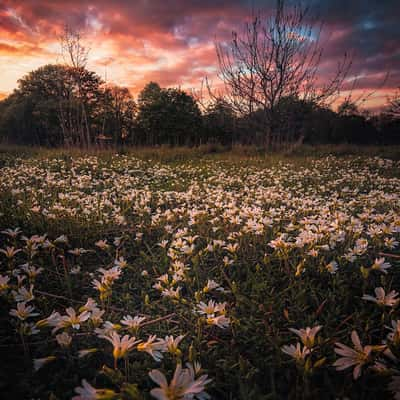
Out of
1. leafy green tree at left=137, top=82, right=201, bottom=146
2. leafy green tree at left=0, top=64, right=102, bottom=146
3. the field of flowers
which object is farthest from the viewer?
leafy green tree at left=137, top=82, right=201, bottom=146

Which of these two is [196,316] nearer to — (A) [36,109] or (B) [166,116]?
(B) [166,116]

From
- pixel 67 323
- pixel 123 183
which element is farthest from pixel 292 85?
pixel 67 323

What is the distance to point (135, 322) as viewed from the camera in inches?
45.4

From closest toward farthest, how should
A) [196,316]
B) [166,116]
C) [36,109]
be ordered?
1. [196,316]
2. [36,109]
3. [166,116]

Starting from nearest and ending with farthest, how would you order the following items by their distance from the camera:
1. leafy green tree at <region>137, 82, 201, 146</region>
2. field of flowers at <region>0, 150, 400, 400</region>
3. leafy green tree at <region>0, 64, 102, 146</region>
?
field of flowers at <region>0, 150, 400, 400</region>, leafy green tree at <region>0, 64, 102, 146</region>, leafy green tree at <region>137, 82, 201, 146</region>

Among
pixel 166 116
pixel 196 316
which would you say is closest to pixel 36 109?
pixel 166 116

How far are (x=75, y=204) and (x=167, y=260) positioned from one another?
6.59 feet

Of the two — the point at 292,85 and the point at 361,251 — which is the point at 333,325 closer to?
the point at 361,251

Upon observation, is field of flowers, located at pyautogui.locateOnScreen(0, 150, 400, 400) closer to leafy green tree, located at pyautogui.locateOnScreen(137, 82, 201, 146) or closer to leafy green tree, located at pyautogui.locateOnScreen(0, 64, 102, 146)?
leafy green tree, located at pyautogui.locateOnScreen(0, 64, 102, 146)

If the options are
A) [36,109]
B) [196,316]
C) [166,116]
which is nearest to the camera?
[196,316]

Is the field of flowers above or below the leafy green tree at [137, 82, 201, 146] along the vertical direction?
below

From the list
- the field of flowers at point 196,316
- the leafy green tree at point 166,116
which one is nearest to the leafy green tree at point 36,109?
the leafy green tree at point 166,116

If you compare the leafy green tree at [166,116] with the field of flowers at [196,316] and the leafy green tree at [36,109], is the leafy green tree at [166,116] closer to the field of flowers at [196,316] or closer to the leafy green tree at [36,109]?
the leafy green tree at [36,109]

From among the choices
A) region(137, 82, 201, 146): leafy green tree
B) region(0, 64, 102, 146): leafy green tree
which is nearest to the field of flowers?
region(0, 64, 102, 146): leafy green tree
